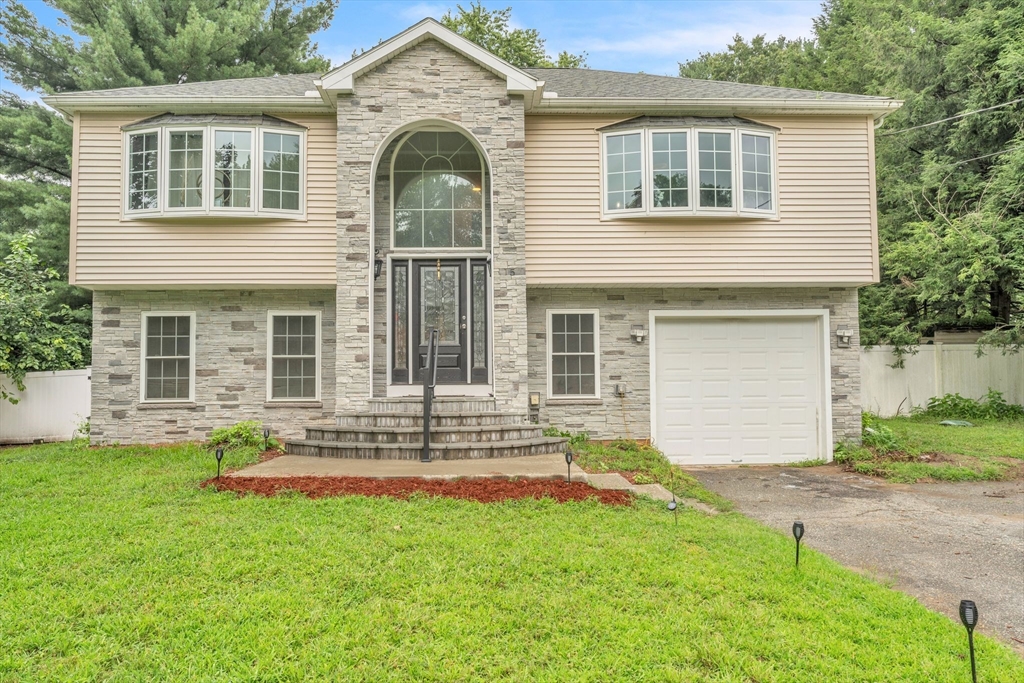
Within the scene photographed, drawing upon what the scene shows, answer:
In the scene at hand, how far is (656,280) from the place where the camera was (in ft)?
29.3

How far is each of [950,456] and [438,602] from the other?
29.8 ft

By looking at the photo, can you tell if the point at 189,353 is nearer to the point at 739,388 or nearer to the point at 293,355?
the point at 293,355

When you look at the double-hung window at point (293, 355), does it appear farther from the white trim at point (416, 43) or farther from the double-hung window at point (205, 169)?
the white trim at point (416, 43)

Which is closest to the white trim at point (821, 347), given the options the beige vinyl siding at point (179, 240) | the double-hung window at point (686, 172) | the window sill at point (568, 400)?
the window sill at point (568, 400)

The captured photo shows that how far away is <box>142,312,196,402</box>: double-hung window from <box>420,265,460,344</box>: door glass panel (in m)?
3.71

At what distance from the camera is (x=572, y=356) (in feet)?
30.3

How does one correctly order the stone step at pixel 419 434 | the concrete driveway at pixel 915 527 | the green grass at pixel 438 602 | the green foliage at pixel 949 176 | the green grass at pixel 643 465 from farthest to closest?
the green foliage at pixel 949 176, the stone step at pixel 419 434, the green grass at pixel 643 465, the concrete driveway at pixel 915 527, the green grass at pixel 438 602

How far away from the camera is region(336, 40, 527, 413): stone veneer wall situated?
8.15 meters

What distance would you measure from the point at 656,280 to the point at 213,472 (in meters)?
6.66

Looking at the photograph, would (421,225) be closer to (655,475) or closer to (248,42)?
(655,475)

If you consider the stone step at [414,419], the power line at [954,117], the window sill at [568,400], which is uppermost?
the power line at [954,117]

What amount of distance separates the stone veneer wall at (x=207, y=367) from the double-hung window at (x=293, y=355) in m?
0.11

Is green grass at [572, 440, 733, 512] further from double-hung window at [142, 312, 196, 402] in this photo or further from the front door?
double-hung window at [142, 312, 196, 402]

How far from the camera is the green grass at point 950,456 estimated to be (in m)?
7.97
